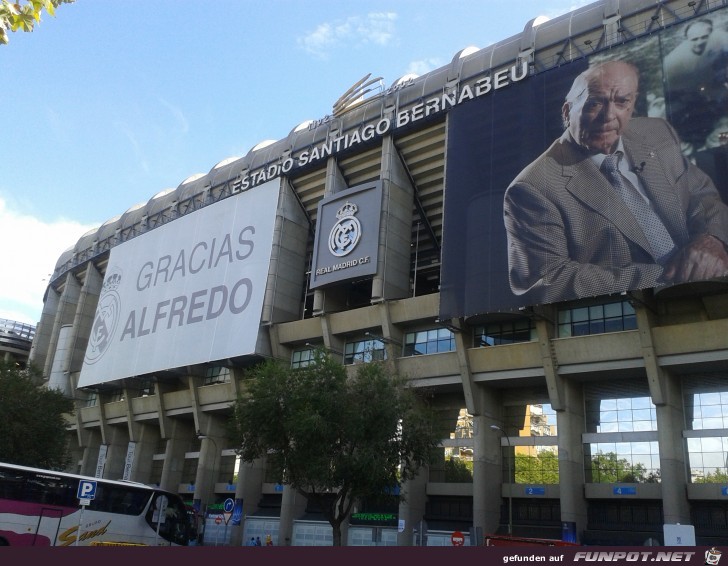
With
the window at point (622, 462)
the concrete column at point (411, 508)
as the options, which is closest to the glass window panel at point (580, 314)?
the window at point (622, 462)

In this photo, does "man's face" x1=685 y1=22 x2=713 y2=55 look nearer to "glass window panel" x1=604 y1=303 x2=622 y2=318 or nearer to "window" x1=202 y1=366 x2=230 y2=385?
"glass window panel" x1=604 y1=303 x2=622 y2=318

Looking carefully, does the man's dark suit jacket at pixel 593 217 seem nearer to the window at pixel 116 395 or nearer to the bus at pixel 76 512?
the bus at pixel 76 512

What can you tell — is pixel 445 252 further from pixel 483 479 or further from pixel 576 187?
pixel 483 479

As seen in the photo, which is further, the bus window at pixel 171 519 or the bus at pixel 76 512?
the bus window at pixel 171 519

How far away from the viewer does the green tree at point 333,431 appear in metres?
32.3

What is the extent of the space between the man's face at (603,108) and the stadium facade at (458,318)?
0.74 m

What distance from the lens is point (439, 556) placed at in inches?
443

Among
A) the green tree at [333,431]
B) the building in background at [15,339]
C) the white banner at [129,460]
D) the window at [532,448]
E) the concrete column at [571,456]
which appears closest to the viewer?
the green tree at [333,431]

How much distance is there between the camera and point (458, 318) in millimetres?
41906

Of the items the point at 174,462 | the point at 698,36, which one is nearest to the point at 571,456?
the point at 698,36

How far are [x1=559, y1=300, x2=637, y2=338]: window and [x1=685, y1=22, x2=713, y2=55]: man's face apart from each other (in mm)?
14194

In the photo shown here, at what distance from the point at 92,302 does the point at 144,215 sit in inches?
510

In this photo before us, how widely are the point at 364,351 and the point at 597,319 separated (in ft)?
53.8

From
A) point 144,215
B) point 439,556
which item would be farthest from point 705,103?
point 144,215
